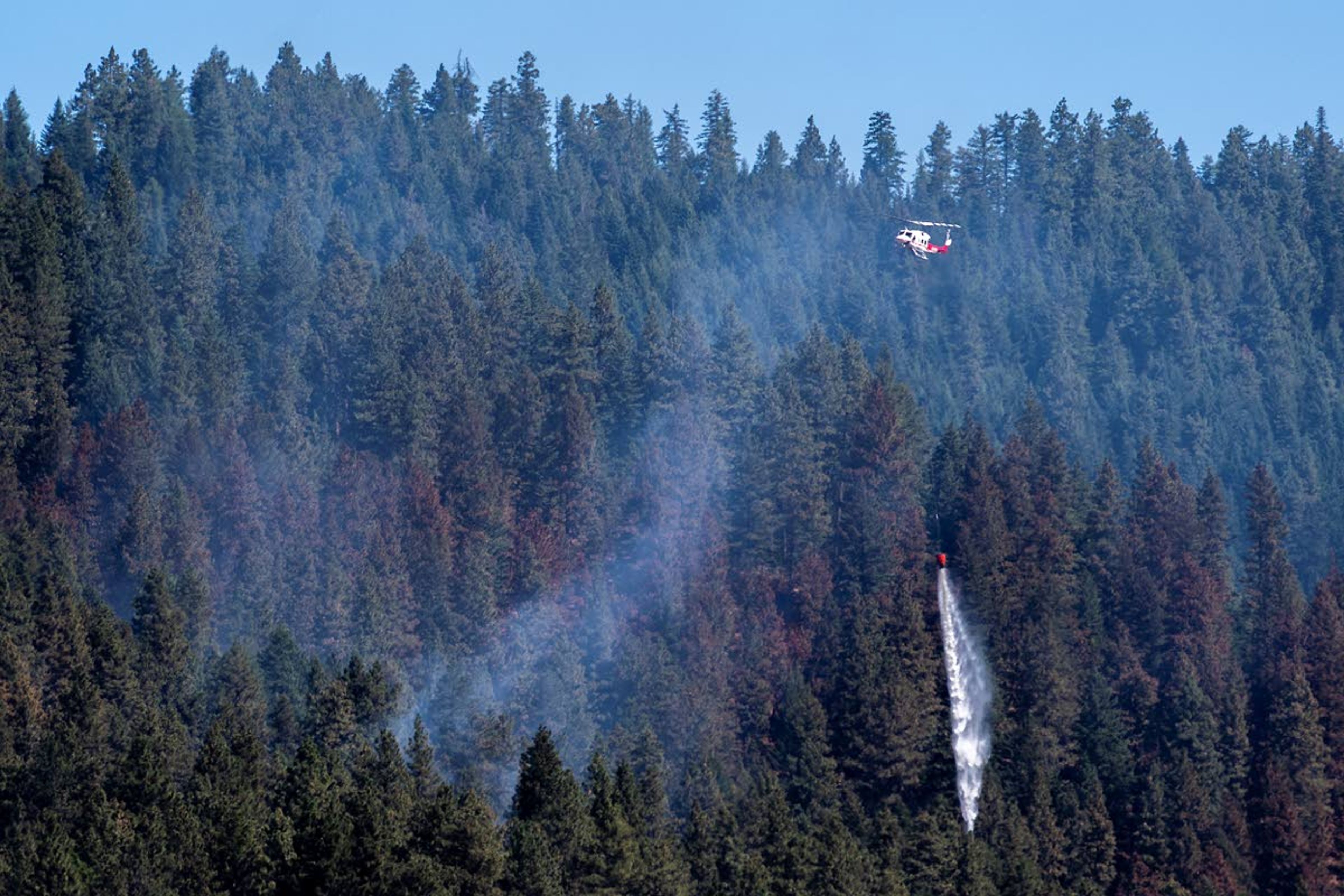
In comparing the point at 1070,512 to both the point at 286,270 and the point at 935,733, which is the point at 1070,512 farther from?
the point at 286,270

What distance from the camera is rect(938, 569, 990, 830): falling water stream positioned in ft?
296

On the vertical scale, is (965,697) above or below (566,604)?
below

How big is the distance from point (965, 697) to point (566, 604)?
20.4 meters

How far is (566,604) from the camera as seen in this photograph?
106375 millimetres

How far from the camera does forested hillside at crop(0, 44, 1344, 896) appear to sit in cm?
6825

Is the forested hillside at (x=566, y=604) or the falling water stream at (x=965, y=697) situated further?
the falling water stream at (x=965, y=697)

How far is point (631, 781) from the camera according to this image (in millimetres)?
70438

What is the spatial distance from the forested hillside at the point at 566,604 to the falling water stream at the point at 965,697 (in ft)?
2.36

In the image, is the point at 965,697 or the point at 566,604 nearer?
the point at 965,697

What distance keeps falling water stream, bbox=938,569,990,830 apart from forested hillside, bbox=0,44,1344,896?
0.72 metres

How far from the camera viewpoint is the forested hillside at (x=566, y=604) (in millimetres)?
68250

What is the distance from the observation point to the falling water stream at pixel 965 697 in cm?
9019

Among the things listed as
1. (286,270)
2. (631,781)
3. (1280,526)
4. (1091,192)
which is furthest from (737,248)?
(631,781)

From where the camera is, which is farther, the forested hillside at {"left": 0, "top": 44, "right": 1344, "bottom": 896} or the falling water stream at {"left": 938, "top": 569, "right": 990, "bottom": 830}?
the falling water stream at {"left": 938, "top": 569, "right": 990, "bottom": 830}
